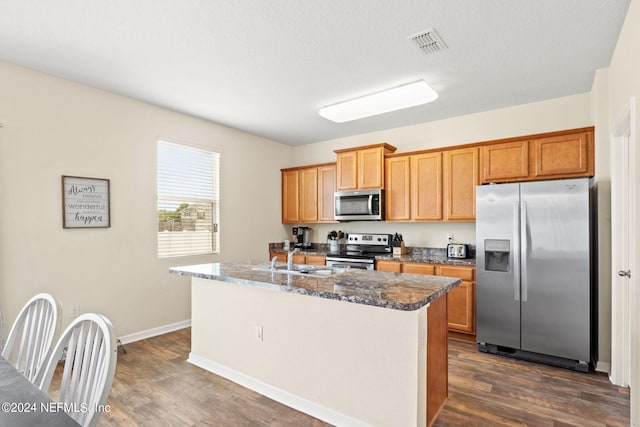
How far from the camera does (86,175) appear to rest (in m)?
3.36

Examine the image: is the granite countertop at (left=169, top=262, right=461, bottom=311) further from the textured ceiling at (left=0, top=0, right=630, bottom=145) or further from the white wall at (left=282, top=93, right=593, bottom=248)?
the white wall at (left=282, top=93, right=593, bottom=248)

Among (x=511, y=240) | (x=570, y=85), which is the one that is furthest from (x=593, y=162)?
(x=511, y=240)

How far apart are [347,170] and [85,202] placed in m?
3.14

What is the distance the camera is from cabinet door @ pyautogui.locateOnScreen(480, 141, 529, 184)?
3.60 m

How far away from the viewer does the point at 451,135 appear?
441 cm

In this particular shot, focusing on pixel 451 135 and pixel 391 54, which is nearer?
pixel 391 54

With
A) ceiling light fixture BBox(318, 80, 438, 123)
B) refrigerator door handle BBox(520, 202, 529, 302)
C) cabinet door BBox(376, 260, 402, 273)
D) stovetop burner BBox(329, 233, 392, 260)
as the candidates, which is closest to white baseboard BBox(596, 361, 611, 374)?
refrigerator door handle BBox(520, 202, 529, 302)

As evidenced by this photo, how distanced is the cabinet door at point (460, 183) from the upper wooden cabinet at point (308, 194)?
5.64 feet

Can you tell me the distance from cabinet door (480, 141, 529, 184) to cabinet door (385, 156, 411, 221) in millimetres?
915

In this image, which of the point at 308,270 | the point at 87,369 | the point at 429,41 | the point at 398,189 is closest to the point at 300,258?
the point at 398,189

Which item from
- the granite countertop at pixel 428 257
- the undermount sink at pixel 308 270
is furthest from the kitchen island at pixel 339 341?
the granite countertop at pixel 428 257

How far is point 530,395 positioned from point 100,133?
14.7 ft

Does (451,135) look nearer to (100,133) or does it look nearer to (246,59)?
(246,59)

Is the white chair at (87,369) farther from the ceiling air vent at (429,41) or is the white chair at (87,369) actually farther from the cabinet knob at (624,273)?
the cabinet knob at (624,273)
